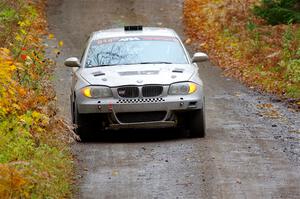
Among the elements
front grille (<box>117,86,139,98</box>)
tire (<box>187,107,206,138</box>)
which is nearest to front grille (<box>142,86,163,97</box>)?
front grille (<box>117,86,139,98</box>)

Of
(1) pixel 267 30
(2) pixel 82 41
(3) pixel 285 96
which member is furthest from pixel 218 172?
(2) pixel 82 41

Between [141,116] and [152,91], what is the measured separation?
43 centimetres

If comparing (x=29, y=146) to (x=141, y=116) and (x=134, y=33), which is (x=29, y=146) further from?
(x=134, y=33)

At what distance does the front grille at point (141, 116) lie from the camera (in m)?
13.1

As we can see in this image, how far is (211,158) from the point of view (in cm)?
1175

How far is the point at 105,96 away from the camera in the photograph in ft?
43.0

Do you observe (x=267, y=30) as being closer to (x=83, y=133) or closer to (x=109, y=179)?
(x=83, y=133)

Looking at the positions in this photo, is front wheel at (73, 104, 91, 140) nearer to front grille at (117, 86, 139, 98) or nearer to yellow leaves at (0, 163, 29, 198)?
front grille at (117, 86, 139, 98)

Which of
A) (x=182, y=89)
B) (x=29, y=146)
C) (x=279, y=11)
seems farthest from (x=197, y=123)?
(x=279, y=11)

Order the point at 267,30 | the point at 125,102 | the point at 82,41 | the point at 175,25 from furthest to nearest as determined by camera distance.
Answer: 1. the point at 175,25
2. the point at 82,41
3. the point at 267,30
4. the point at 125,102

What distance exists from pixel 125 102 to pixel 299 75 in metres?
8.38

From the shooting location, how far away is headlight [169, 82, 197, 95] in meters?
13.1

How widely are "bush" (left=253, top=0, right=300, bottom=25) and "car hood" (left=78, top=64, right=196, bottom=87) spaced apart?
10498 mm

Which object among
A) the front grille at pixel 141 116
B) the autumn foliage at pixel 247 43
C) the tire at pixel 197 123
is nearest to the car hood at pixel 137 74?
the front grille at pixel 141 116
